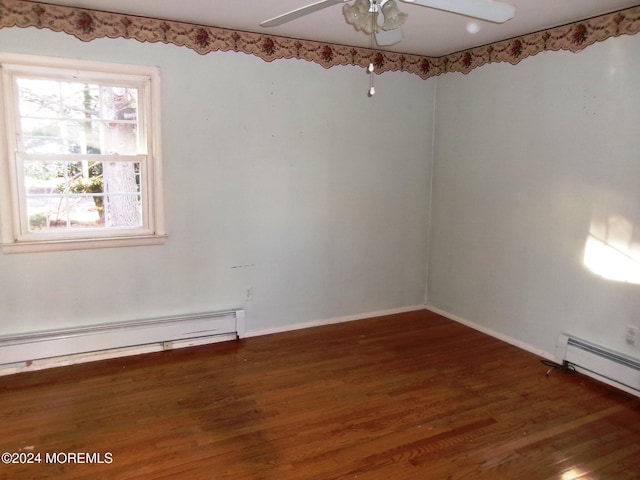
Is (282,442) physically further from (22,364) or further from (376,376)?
(22,364)

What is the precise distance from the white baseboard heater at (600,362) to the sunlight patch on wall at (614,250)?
51cm

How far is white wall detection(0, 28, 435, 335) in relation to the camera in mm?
3436

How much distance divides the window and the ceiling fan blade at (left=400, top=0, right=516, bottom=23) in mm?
2251

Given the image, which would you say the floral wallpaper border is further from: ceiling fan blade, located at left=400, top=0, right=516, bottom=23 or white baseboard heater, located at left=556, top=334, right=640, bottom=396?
white baseboard heater, located at left=556, top=334, right=640, bottom=396

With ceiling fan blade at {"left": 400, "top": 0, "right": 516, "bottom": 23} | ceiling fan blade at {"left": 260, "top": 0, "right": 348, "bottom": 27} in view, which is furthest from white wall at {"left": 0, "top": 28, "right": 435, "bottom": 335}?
ceiling fan blade at {"left": 400, "top": 0, "right": 516, "bottom": 23}

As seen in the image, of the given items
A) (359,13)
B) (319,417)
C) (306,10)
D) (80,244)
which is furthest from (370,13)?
(80,244)

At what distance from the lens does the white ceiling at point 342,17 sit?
3025 millimetres

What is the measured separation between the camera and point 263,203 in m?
3.97

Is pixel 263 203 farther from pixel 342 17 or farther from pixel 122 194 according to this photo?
pixel 342 17

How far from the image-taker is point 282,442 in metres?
2.54

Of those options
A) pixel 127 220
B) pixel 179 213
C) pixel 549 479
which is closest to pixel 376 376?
pixel 549 479

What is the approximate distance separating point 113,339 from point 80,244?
0.73 meters

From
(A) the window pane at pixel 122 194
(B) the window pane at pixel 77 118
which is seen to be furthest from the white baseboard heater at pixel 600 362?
(B) the window pane at pixel 77 118

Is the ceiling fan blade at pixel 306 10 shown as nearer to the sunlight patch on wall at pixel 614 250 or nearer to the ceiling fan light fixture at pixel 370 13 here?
the ceiling fan light fixture at pixel 370 13
